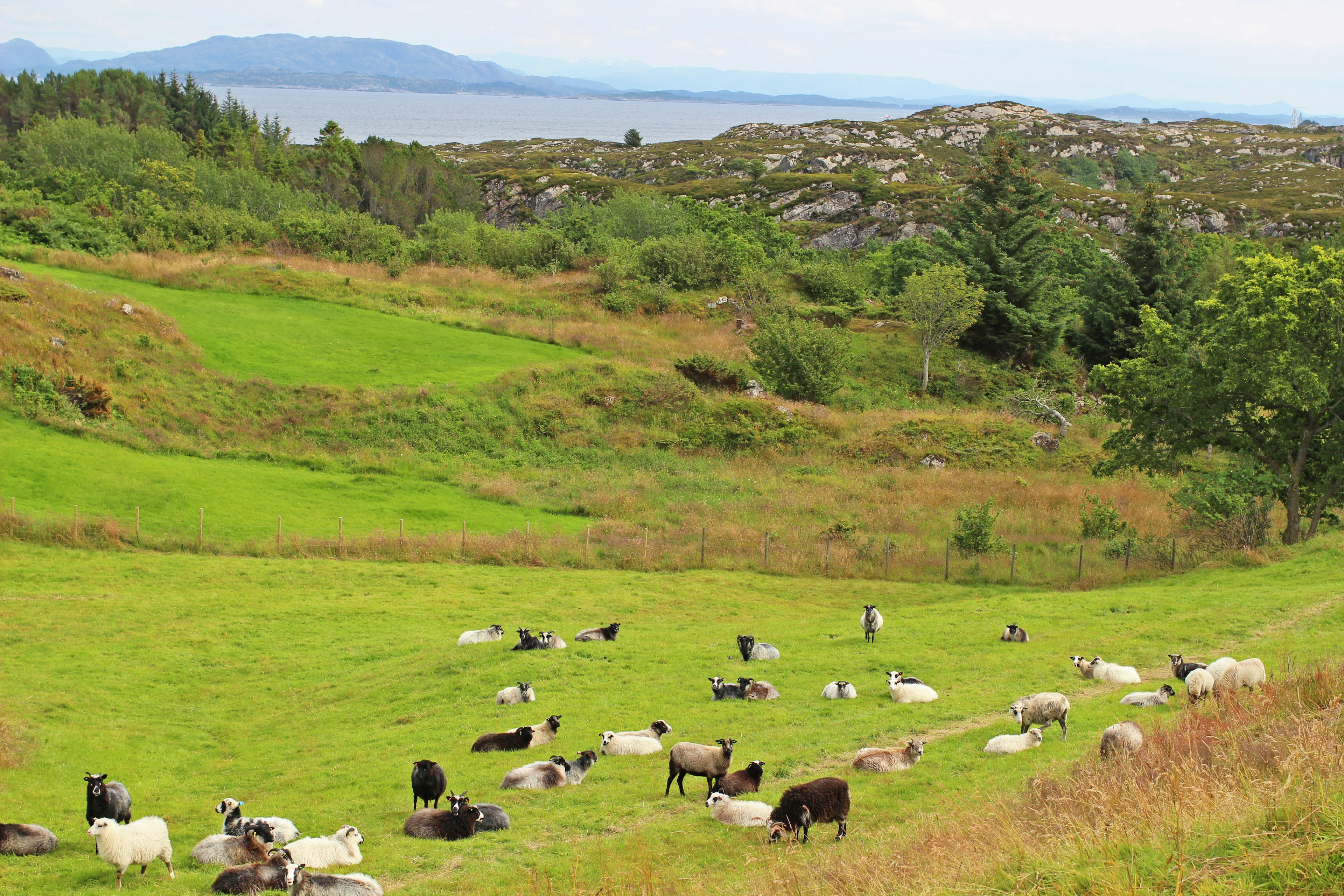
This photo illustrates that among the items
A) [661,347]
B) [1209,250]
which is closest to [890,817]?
[661,347]

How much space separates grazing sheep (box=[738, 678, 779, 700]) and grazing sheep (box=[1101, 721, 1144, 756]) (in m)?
6.79

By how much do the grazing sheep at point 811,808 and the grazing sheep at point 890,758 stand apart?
2.23 m

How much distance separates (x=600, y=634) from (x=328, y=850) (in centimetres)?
1214

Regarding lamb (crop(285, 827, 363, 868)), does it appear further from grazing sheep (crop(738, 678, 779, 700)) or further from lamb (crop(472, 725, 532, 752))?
grazing sheep (crop(738, 678, 779, 700))

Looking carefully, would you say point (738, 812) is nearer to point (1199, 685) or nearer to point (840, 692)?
point (840, 692)

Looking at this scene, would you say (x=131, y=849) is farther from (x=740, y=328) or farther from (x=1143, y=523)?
(x=740, y=328)

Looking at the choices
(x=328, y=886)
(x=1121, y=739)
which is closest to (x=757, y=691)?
(x=1121, y=739)

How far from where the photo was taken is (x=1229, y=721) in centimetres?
1222

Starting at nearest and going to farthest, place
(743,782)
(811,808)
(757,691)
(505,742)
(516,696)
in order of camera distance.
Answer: (811,808) < (743,782) < (505,742) < (757,691) < (516,696)

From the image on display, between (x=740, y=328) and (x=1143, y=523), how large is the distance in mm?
37016

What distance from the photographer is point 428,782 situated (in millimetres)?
13773

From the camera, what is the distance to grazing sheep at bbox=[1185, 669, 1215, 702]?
1552cm

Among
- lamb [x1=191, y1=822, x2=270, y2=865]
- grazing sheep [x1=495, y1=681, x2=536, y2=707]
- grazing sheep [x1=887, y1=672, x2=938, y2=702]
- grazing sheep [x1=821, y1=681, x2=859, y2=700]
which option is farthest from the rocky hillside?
lamb [x1=191, y1=822, x2=270, y2=865]

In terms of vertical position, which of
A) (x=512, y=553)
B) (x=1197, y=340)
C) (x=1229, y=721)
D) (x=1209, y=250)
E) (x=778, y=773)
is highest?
A: (x=1209, y=250)
